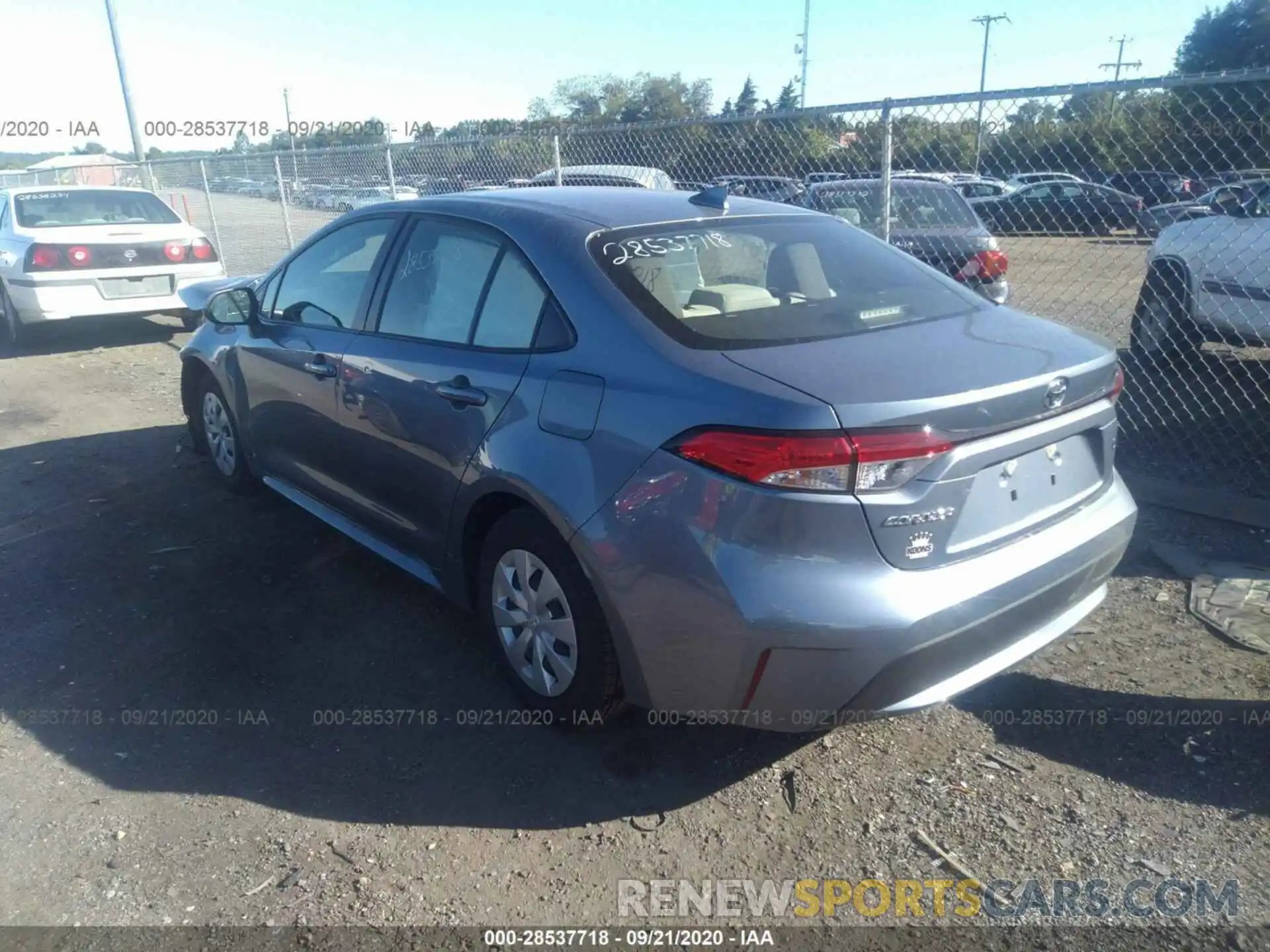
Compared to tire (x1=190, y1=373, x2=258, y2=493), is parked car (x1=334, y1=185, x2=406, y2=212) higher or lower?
higher

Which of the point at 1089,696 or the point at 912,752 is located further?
the point at 1089,696

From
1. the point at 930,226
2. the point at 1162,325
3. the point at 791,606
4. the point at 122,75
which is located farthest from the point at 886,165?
the point at 122,75

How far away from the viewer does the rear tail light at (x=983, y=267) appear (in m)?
6.66

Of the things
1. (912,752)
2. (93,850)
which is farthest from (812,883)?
(93,850)

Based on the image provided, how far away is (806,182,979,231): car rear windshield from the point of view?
21.2 ft

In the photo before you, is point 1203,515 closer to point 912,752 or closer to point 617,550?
point 912,752

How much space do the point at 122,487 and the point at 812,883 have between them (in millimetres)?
4806

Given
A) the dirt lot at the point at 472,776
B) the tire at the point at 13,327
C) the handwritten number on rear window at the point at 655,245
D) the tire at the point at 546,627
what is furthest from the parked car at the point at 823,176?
the tire at the point at 13,327

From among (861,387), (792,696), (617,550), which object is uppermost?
(861,387)

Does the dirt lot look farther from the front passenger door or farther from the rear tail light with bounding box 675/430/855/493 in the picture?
the rear tail light with bounding box 675/430/855/493

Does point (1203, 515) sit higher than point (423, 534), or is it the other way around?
point (423, 534)

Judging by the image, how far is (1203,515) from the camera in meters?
4.86

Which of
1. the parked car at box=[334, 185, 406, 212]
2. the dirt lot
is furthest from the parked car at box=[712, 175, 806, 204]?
the dirt lot

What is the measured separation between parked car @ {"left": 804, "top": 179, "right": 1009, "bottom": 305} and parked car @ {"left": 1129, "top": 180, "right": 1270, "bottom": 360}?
1.08m
